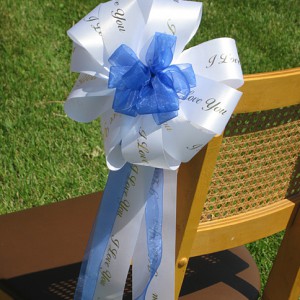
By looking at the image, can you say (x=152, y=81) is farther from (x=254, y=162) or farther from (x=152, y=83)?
(x=254, y=162)

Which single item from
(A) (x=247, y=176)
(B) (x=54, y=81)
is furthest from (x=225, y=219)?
(B) (x=54, y=81)

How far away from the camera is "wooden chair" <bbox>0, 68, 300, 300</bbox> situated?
3.72 ft

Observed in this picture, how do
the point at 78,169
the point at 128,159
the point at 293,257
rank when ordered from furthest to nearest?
the point at 78,169 → the point at 293,257 → the point at 128,159

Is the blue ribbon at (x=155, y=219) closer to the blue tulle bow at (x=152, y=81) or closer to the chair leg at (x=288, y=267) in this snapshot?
the blue tulle bow at (x=152, y=81)

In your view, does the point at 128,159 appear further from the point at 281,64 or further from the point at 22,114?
the point at 281,64

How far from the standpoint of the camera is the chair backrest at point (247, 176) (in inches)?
43.3

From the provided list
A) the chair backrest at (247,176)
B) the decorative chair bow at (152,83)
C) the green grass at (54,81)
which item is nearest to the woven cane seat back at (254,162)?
the chair backrest at (247,176)

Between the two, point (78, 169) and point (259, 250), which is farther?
point (78, 169)

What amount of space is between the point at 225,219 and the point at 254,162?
12 cm

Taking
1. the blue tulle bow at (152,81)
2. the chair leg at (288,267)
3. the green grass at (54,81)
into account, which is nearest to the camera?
the blue tulle bow at (152,81)

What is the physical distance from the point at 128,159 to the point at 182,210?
5.7 inches

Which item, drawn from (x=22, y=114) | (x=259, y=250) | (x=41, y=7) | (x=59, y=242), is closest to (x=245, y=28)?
(x=41, y=7)

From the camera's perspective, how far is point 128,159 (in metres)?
1.10

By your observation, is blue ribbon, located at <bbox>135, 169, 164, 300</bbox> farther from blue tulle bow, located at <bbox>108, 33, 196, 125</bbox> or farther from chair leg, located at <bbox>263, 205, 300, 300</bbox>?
chair leg, located at <bbox>263, 205, 300, 300</bbox>
